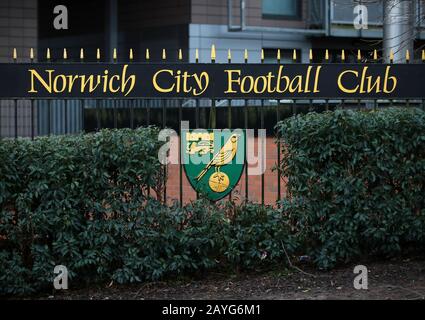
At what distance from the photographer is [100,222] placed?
702 centimetres

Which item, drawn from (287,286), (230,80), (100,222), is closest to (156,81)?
(230,80)

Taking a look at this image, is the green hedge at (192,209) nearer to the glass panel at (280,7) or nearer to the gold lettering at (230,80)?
the gold lettering at (230,80)

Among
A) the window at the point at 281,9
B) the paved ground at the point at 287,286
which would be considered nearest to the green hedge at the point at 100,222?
the paved ground at the point at 287,286

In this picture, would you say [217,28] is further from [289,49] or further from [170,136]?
[170,136]

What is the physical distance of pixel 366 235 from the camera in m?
7.14

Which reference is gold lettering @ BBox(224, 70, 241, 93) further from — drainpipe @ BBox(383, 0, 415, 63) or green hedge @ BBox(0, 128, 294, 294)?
drainpipe @ BBox(383, 0, 415, 63)

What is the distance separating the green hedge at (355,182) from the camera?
23.4 ft

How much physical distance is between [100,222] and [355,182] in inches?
92.4

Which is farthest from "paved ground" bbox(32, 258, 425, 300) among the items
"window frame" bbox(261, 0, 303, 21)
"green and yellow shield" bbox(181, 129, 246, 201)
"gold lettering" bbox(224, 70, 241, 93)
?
"window frame" bbox(261, 0, 303, 21)

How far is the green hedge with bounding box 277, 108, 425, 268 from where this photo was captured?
23.4 ft

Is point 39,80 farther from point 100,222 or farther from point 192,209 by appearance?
point 192,209

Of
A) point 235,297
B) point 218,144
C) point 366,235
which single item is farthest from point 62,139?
point 366,235

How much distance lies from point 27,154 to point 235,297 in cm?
224

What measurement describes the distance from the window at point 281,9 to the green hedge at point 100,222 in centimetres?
1056
